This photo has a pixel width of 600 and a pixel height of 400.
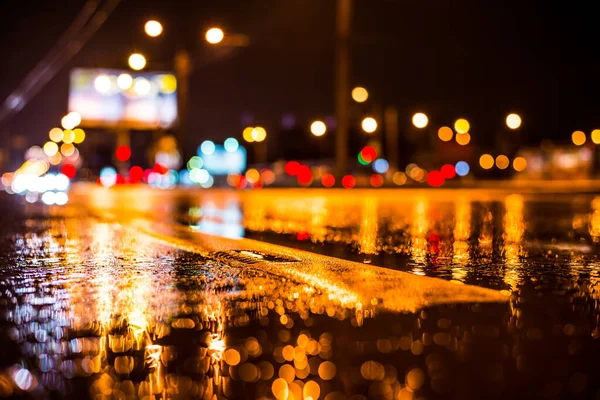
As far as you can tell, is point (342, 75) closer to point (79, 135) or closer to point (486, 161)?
point (79, 135)

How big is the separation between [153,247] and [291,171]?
128 ft

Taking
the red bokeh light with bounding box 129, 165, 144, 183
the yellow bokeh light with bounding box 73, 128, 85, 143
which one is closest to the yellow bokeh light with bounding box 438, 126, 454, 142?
the red bokeh light with bounding box 129, 165, 144, 183

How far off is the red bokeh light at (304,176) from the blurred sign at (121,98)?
22.8m

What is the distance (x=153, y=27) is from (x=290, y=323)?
2323cm

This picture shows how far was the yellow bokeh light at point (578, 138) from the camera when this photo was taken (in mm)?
61281

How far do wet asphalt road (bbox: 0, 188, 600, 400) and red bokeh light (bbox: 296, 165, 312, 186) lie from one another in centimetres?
3247

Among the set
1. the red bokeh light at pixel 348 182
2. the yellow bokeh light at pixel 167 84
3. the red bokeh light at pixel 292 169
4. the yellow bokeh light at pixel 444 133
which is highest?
the yellow bokeh light at pixel 167 84

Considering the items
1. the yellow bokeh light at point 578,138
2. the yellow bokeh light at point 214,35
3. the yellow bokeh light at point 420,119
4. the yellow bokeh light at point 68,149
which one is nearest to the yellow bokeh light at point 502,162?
the yellow bokeh light at point 578,138

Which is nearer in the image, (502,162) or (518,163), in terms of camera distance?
(518,163)

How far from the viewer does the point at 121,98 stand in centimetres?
6681

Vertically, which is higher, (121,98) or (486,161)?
(121,98)

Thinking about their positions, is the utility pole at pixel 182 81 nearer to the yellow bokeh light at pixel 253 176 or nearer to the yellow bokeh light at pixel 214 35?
the yellow bokeh light at pixel 253 176

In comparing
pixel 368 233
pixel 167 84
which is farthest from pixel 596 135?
pixel 368 233

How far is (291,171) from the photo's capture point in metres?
49.5
